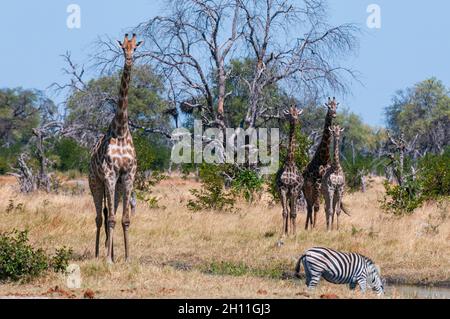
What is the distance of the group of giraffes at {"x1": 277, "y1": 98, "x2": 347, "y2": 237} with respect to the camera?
15984 millimetres

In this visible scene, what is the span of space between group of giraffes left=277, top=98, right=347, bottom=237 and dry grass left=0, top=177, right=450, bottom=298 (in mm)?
403

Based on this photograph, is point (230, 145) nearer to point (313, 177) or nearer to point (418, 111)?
point (313, 177)

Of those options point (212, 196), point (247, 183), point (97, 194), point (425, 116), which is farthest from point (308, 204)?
point (425, 116)

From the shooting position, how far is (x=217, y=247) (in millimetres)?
14188

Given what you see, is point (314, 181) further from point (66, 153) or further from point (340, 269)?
point (66, 153)

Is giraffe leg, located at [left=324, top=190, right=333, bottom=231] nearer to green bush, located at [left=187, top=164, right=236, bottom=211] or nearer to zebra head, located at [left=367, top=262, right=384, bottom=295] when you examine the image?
green bush, located at [left=187, top=164, right=236, bottom=211]

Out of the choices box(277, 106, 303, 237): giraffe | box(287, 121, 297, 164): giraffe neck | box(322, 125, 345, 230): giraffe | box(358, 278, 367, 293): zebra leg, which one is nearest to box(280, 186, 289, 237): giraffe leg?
box(277, 106, 303, 237): giraffe

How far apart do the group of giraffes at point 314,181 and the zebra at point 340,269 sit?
5142 millimetres

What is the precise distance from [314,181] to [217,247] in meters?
3.31

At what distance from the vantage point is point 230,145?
23844 mm

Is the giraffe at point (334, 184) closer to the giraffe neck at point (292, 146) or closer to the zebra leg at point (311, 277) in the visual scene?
the giraffe neck at point (292, 146)

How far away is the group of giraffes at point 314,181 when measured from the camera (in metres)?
16.0
